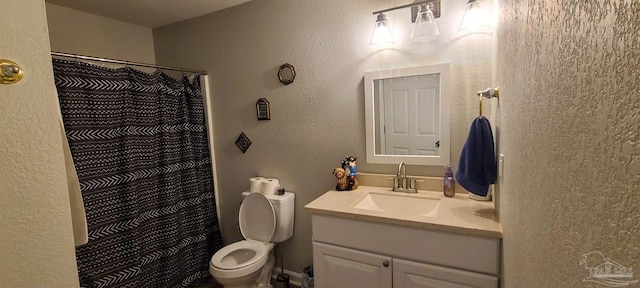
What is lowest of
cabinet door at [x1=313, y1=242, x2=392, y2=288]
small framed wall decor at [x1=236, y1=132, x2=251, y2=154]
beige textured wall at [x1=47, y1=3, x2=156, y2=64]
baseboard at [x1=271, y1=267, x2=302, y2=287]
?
baseboard at [x1=271, y1=267, x2=302, y2=287]

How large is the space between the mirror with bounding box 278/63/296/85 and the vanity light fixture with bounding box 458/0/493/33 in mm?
1205

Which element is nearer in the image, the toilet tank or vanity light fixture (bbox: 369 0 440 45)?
vanity light fixture (bbox: 369 0 440 45)

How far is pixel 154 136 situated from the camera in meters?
2.22

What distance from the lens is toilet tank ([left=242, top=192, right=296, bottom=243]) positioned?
2.23m

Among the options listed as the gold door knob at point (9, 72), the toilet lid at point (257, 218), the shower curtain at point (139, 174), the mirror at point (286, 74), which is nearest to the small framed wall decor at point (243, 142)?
the shower curtain at point (139, 174)

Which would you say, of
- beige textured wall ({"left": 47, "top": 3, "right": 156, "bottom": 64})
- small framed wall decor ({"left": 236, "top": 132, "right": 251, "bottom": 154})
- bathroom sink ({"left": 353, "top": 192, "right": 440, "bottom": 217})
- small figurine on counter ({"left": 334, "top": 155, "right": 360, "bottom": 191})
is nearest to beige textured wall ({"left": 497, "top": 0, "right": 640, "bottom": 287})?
bathroom sink ({"left": 353, "top": 192, "right": 440, "bottom": 217})

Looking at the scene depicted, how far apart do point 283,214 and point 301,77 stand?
1.08 meters

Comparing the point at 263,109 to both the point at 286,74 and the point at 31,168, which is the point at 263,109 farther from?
the point at 31,168

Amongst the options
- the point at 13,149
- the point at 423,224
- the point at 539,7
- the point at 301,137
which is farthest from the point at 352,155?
the point at 13,149

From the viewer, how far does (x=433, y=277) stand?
1414 mm

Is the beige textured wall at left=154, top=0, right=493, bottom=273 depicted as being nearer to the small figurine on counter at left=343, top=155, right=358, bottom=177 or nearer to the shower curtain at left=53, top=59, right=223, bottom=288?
the small figurine on counter at left=343, top=155, right=358, bottom=177

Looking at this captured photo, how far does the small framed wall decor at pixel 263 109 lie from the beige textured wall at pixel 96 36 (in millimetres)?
1338

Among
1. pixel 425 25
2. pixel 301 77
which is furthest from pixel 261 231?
pixel 425 25

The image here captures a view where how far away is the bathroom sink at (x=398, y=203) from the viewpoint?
1.73m
